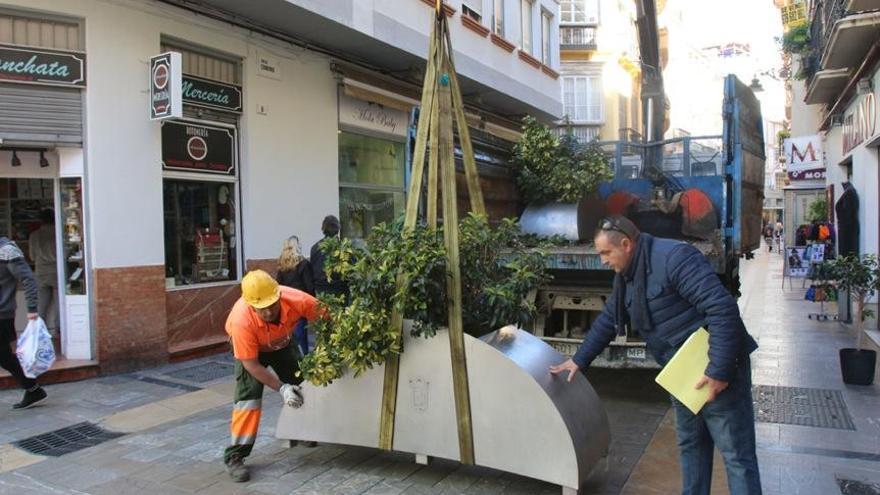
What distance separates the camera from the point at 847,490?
13.8 ft

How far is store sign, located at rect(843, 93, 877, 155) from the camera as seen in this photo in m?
9.96

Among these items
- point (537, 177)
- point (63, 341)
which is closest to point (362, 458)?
point (537, 177)

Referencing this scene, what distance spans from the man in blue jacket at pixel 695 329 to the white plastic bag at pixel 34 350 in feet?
17.4

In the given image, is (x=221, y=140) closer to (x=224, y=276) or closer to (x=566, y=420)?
(x=224, y=276)

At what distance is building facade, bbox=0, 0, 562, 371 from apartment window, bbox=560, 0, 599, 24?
16.0 meters

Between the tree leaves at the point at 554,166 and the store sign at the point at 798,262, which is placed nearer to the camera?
the tree leaves at the point at 554,166

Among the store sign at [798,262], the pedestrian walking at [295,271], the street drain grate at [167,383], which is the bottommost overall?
the street drain grate at [167,383]

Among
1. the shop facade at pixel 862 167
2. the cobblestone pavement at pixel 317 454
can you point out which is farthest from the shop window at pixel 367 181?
the shop facade at pixel 862 167

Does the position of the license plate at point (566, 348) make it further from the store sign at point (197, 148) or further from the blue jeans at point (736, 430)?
the store sign at point (197, 148)

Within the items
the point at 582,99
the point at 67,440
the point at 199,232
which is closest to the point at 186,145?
the point at 199,232

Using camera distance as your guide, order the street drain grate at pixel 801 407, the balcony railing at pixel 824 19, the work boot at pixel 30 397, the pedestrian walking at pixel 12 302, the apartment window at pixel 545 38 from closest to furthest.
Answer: the street drain grate at pixel 801 407 < the pedestrian walking at pixel 12 302 < the work boot at pixel 30 397 < the balcony railing at pixel 824 19 < the apartment window at pixel 545 38

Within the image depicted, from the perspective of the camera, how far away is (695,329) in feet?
10.7

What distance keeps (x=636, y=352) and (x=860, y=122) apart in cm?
808

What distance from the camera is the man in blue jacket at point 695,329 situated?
310cm
